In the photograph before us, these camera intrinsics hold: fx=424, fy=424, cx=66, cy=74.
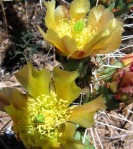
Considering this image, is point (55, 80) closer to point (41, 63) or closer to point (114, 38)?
point (114, 38)

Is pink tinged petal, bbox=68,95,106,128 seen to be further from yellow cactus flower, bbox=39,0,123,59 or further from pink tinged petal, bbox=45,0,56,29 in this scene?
pink tinged petal, bbox=45,0,56,29

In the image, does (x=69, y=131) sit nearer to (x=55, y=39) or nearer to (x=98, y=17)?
(x=55, y=39)

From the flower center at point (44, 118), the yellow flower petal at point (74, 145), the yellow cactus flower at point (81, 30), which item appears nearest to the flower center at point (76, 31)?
the yellow cactus flower at point (81, 30)

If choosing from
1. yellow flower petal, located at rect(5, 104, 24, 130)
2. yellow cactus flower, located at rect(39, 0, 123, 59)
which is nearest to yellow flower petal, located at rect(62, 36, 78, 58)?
yellow cactus flower, located at rect(39, 0, 123, 59)

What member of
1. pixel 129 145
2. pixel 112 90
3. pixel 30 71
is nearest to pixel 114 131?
pixel 129 145

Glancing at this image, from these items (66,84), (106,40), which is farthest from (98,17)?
(66,84)

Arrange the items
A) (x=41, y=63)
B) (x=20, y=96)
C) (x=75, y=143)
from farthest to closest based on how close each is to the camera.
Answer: (x=41, y=63) → (x=20, y=96) → (x=75, y=143)

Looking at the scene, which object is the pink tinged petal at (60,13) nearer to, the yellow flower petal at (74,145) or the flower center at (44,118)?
the flower center at (44,118)
